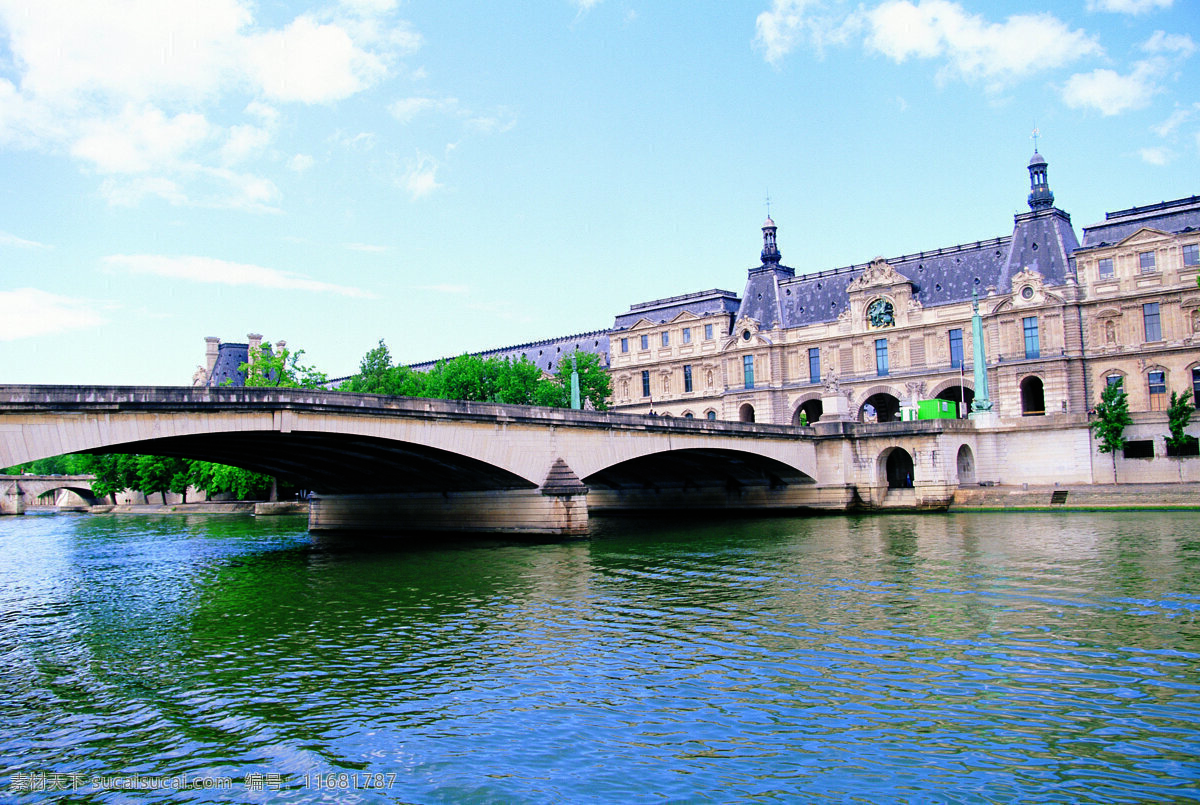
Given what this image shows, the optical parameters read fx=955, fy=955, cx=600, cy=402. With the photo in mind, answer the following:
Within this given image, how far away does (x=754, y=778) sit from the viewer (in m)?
10.9

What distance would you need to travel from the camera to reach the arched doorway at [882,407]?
3167 inches

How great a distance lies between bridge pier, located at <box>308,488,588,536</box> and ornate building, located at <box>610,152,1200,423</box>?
2587 cm

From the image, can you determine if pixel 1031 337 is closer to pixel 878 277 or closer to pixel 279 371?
pixel 878 277

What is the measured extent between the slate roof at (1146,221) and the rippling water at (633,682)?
4032cm

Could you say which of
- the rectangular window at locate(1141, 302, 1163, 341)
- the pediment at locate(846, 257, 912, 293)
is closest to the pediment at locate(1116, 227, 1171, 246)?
the rectangular window at locate(1141, 302, 1163, 341)

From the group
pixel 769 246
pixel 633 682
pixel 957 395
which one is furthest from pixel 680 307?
pixel 633 682

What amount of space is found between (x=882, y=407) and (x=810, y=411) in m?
6.16

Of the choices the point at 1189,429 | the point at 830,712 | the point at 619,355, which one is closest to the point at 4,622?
the point at 830,712

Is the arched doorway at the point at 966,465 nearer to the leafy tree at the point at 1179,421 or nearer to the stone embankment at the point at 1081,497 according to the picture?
the stone embankment at the point at 1081,497

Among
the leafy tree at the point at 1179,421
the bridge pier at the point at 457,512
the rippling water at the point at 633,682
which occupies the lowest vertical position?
the rippling water at the point at 633,682

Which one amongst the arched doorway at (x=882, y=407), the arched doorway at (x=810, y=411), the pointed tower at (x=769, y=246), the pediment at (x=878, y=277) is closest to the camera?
the pediment at (x=878, y=277)

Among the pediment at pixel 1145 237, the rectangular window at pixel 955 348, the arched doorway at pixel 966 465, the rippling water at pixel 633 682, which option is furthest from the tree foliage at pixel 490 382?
the rippling water at pixel 633 682

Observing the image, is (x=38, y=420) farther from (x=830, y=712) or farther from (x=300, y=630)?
(x=830, y=712)

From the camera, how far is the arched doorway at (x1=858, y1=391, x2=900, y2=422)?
3167 inches
